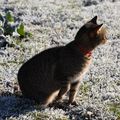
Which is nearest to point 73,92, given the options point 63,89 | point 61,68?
point 63,89

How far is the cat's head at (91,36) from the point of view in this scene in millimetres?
10914

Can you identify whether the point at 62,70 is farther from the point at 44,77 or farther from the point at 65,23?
the point at 65,23

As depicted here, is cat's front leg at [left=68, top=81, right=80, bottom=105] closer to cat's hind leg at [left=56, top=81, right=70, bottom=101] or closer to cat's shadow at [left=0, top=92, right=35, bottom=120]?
cat's hind leg at [left=56, top=81, right=70, bottom=101]

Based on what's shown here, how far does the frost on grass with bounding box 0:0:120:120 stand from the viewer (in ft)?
37.7

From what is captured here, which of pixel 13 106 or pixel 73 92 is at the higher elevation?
pixel 73 92

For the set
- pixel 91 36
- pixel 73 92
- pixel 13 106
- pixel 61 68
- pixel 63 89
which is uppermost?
pixel 91 36

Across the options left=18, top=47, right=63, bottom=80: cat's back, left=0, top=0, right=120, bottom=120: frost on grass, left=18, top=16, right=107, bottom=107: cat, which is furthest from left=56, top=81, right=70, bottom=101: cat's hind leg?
left=18, top=47, right=63, bottom=80: cat's back

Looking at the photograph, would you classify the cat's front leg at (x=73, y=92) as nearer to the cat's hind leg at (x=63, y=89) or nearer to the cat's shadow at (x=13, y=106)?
the cat's hind leg at (x=63, y=89)

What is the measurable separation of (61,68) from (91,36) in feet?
3.85

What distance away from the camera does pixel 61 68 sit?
11266mm

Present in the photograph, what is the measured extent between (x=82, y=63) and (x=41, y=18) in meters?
10.1

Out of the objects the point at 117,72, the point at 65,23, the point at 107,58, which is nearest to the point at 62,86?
the point at 117,72

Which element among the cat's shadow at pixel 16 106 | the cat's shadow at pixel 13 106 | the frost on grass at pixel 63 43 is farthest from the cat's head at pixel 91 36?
the cat's shadow at pixel 13 106

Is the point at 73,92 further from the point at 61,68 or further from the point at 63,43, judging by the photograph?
the point at 63,43
